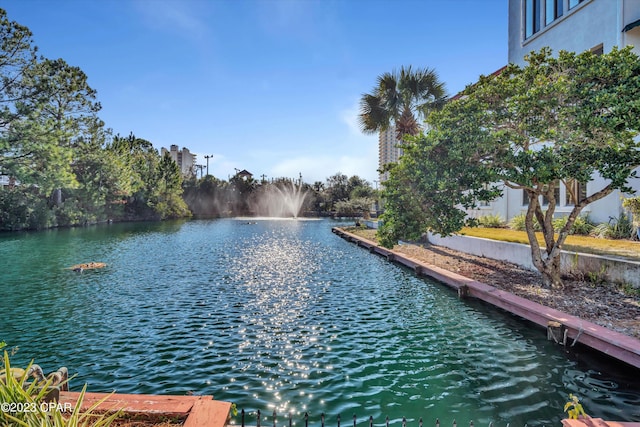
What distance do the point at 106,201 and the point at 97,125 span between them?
10578 millimetres

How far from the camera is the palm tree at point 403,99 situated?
75.5 feet

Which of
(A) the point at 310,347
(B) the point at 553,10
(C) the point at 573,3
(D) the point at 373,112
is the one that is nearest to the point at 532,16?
(B) the point at 553,10

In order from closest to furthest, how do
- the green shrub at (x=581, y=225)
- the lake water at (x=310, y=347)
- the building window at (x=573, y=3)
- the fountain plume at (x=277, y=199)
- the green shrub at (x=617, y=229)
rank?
the lake water at (x=310, y=347) → the green shrub at (x=617, y=229) → the green shrub at (x=581, y=225) → the building window at (x=573, y=3) → the fountain plume at (x=277, y=199)

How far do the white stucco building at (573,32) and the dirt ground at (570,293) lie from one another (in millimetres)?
2428

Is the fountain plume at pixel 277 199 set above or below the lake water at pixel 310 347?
above

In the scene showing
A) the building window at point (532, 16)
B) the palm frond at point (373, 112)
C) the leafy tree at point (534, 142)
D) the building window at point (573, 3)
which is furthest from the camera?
the palm frond at point (373, 112)

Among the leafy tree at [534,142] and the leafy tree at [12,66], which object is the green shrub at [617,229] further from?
the leafy tree at [12,66]

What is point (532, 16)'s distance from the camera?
827 inches

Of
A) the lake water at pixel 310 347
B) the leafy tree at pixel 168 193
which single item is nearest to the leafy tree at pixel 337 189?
the leafy tree at pixel 168 193

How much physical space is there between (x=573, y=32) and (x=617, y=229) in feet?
33.2

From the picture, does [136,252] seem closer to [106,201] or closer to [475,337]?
[475,337]

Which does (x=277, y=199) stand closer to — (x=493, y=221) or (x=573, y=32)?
(x=493, y=221)

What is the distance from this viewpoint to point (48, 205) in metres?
40.8

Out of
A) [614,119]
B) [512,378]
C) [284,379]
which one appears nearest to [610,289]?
[614,119]
